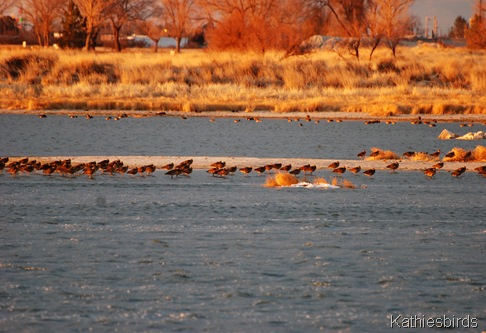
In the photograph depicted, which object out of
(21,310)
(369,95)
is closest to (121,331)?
(21,310)

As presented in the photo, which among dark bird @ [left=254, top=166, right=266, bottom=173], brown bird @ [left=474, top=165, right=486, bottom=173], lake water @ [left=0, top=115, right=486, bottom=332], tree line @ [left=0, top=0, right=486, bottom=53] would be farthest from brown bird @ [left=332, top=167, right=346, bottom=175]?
tree line @ [left=0, top=0, right=486, bottom=53]

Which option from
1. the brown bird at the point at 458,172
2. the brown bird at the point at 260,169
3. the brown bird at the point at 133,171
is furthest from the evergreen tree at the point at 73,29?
the brown bird at the point at 458,172

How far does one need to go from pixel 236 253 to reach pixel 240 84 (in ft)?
108

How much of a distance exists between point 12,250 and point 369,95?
31741 millimetres

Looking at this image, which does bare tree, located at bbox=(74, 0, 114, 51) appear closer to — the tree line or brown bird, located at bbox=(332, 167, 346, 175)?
the tree line

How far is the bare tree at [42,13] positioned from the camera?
85.0 m

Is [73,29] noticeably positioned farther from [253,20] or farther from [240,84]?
[240,84]

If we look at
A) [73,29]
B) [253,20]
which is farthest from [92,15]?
[253,20]

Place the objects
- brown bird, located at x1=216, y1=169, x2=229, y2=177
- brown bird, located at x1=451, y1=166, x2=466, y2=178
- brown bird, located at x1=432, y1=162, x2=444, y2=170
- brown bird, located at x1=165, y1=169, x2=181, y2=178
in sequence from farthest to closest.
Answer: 1. brown bird, located at x1=432, y1=162, x2=444, y2=170
2. brown bird, located at x1=451, y1=166, x2=466, y2=178
3. brown bird, located at x1=216, y1=169, x2=229, y2=177
4. brown bird, located at x1=165, y1=169, x2=181, y2=178

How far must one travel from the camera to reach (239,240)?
12117 millimetres

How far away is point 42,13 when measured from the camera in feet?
278

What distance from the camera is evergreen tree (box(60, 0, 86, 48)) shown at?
7081 centimetres

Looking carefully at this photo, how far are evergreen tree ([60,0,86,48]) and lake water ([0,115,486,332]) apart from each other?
53.9 meters

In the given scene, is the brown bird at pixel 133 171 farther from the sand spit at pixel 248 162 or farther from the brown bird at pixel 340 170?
the brown bird at pixel 340 170
